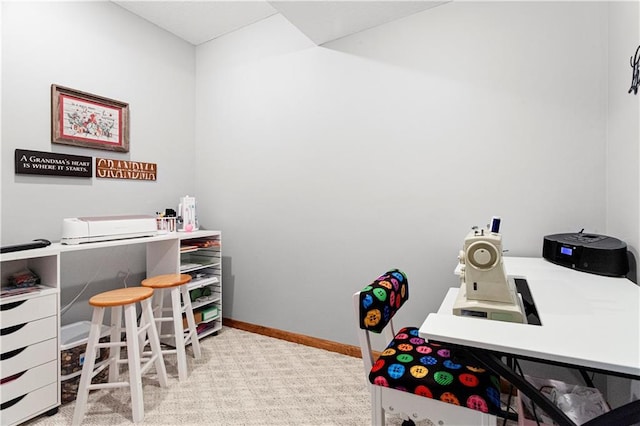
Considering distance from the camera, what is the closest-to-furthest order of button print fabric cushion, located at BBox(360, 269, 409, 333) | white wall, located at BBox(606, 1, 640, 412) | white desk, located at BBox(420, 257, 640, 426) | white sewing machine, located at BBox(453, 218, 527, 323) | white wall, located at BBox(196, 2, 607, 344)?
white desk, located at BBox(420, 257, 640, 426) < white sewing machine, located at BBox(453, 218, 527, 323) < button print fabric cushion, located at BBox(360, 269, 409, 333) < white wall, located at BBox(606, 1, 640, 412) < white wall, located at BBox(196, 2, 607, 344)

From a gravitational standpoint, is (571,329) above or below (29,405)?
above

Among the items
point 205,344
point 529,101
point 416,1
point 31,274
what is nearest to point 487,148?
point 529,101

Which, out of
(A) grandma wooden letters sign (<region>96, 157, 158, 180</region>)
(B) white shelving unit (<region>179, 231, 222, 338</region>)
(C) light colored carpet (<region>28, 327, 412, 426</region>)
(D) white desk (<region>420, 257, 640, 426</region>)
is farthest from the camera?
(B) white shelving unit (<region>179, 231, 222, 338</region>)

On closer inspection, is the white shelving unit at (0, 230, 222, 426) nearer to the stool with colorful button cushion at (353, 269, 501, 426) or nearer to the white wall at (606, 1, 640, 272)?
the stool with colorful button cushion at (353, 269, 501, 426)

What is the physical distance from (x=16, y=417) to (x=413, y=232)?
A: 239 cm

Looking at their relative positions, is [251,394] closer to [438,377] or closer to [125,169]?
[438,377]

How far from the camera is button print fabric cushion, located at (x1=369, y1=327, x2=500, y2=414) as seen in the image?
1081 millimetres

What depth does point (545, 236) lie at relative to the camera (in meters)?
1.81

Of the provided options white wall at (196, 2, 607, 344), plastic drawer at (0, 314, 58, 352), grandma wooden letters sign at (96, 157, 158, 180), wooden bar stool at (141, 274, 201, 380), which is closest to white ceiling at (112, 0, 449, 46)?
white wall at (196, 2, 607, 344)

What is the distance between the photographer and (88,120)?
2.40m

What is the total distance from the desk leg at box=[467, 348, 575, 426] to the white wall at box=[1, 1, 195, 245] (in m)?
2.61

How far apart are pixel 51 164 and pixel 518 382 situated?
9.08 ft

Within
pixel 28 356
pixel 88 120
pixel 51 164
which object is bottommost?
pixel 28 356

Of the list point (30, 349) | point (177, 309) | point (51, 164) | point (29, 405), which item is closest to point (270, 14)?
point (51, 164)
